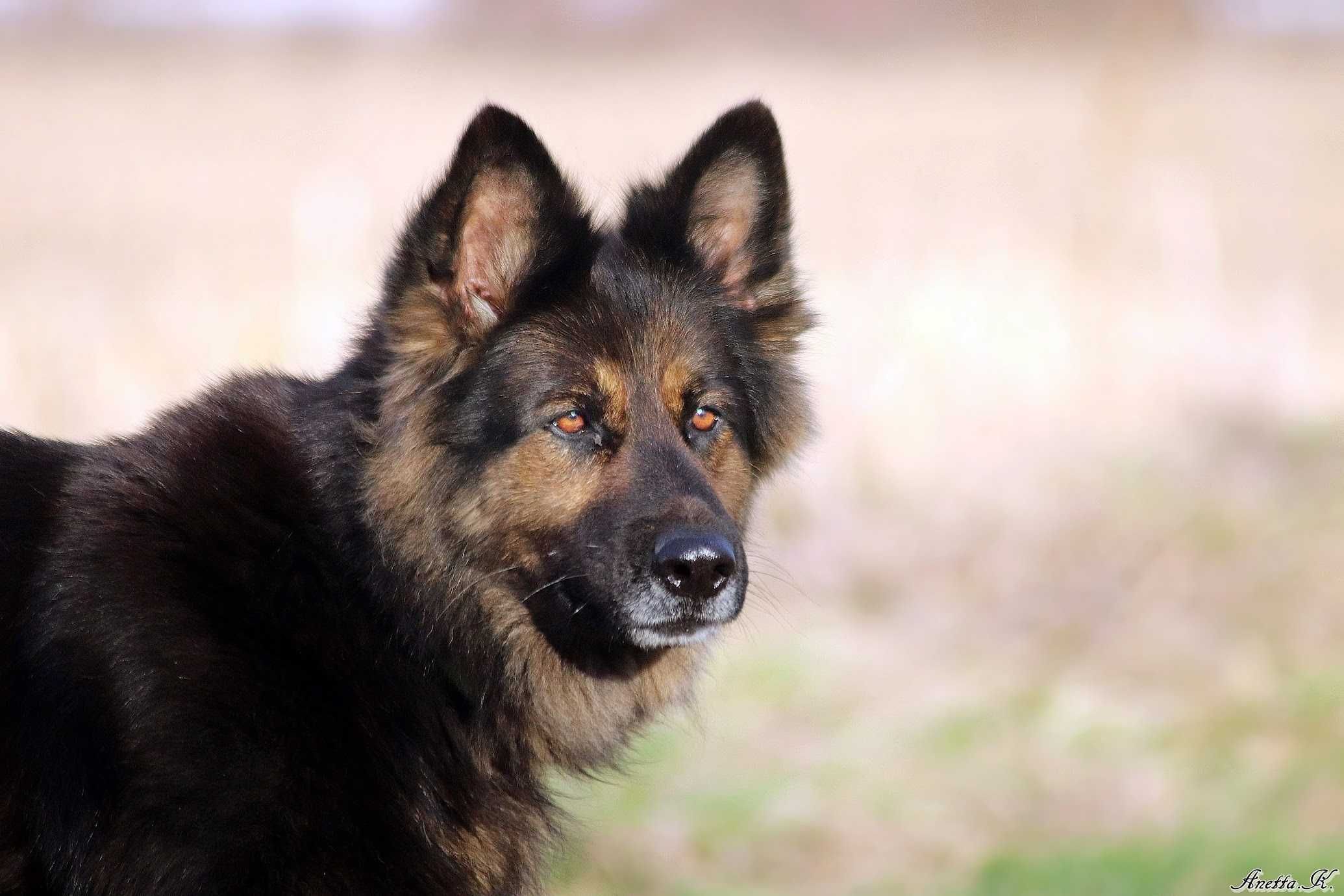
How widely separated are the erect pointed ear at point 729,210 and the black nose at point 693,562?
1.10 m

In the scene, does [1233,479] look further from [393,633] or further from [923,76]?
→ [923,76]

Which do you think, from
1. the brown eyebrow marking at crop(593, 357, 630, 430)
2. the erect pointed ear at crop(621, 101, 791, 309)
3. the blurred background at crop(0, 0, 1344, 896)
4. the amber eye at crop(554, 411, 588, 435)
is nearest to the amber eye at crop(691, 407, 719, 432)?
the brown eyebrow marking at crop(593, 357, 630, 430)

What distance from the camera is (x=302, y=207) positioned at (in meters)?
13.0

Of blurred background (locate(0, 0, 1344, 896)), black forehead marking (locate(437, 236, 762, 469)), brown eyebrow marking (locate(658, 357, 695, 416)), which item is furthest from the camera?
blurred background (locate(0, 0, 1344, 896))

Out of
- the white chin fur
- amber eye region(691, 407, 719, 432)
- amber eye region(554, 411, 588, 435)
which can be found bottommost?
the white chin fur

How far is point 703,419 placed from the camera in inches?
161

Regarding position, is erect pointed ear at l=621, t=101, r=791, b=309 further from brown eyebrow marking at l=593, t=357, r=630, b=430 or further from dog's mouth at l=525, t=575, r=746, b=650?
dog's mouth at l=525, t=575, r=746, b=650

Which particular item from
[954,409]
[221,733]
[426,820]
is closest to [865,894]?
[426,820]

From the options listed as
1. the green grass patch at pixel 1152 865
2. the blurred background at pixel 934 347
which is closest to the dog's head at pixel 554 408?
the blurred background at pixel 934 347

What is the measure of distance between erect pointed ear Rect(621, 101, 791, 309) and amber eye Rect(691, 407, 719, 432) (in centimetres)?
50

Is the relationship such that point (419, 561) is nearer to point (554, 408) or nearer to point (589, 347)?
point (554, 408)

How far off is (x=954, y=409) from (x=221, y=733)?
332 inches

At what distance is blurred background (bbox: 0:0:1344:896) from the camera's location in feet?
21.2

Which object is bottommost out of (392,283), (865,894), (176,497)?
(865,894)
